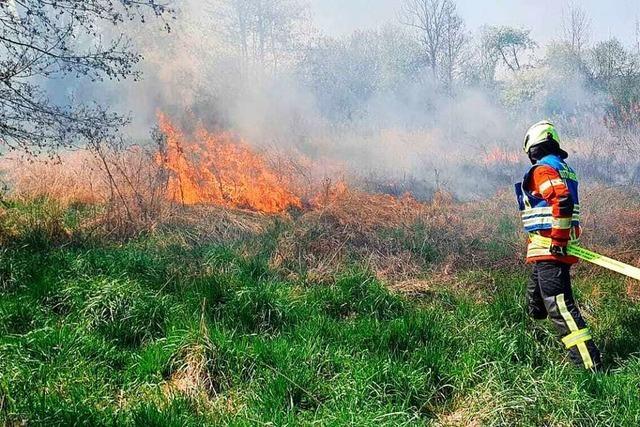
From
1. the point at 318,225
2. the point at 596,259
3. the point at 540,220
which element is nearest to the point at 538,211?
the point at 540,220

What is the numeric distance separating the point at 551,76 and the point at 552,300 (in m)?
29.3

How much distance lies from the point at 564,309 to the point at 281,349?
2218 millimetres

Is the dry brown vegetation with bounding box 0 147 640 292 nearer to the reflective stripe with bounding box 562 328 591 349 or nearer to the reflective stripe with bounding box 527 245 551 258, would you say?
the reflective stripe with bounding box 527 245 551 258

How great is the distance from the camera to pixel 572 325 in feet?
11.2

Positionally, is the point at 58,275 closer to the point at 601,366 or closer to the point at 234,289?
the point at 234,289

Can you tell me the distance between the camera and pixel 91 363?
3133 mm

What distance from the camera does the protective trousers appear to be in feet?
10.9

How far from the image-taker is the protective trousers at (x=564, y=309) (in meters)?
3.34

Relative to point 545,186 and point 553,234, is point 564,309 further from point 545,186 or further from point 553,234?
point 545,186

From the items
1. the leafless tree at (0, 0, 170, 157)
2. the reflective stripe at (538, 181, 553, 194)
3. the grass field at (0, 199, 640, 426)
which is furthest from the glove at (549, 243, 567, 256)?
the leafless tree at (0, 0, 170, 157)

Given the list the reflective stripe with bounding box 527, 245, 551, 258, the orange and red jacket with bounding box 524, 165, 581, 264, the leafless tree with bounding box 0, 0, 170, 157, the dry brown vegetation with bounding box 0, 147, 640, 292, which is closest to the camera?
the orange and red jacket with bounding box 524, 165, 581, 264

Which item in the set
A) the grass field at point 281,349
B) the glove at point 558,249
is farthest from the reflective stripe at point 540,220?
the grass field at point 281,349

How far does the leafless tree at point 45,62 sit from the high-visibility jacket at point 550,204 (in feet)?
14.6

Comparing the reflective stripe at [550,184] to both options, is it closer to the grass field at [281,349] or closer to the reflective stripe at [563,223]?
the reflective stripe at [563,223]
